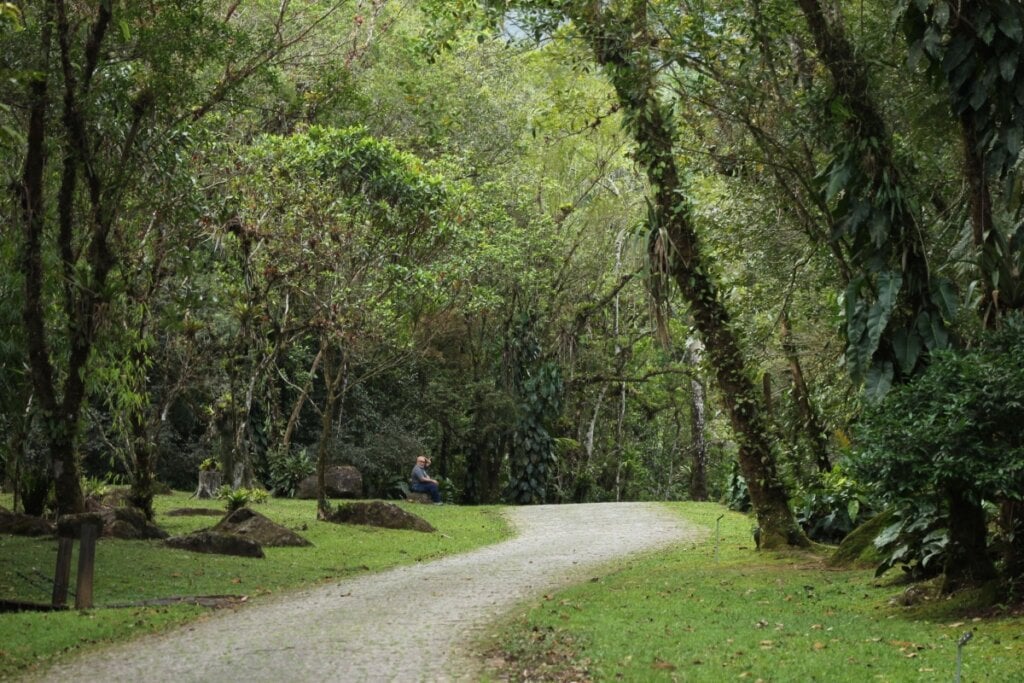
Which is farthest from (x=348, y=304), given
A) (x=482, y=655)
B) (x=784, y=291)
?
(x=482, y=655)

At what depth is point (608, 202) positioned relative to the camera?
33156 millimetres

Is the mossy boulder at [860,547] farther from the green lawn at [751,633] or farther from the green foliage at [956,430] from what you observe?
the green foliage at [956,430]

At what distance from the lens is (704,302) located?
15.6 m

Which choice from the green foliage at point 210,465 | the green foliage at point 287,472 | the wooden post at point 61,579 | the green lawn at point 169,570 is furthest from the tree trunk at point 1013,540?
the green foliage at point 287,472

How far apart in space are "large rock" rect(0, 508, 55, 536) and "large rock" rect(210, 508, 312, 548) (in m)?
2.37

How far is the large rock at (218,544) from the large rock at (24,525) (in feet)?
5.67

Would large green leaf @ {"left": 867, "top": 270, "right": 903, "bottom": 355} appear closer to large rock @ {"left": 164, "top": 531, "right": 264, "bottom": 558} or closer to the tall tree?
the tall tree

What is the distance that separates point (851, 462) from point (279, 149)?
14.3 metres

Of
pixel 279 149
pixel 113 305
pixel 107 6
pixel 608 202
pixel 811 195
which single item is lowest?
pixel 113 305

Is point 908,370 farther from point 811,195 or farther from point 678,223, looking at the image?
point 678,223

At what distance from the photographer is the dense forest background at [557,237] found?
9.77m

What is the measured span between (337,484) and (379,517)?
7.63 metres

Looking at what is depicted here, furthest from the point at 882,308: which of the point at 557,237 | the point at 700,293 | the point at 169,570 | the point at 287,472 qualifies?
the point at 557,237

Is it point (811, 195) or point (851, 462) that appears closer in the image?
point (851, 462)
